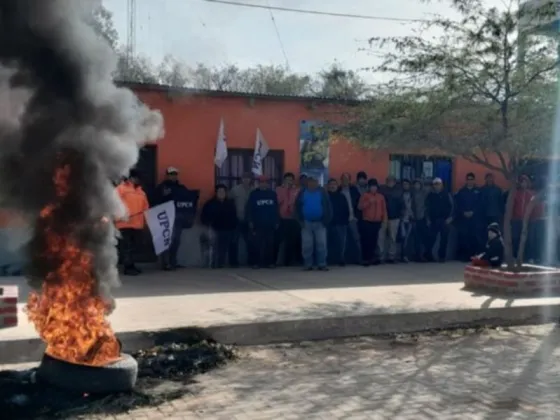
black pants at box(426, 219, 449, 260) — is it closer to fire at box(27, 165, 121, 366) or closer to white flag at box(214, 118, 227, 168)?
white flag at box(214, 118, 227, 168)

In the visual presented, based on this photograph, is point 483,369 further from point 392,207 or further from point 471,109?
point 392,207

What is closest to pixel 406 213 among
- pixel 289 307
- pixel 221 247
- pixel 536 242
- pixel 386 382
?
pixel 536 242

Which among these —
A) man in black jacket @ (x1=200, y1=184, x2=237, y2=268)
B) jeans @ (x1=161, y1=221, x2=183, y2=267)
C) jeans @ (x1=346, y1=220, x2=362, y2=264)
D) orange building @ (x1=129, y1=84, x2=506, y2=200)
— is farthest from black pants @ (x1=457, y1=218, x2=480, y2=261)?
jeans @ (x1=161, y1=221, x2=183, y2=267)

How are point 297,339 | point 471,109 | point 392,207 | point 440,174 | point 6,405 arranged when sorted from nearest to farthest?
point 6,405 < point 297,339 < point 471,109 < point 392,207 < point 440,174

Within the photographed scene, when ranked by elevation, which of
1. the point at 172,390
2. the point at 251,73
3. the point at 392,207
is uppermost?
the point at 251,73

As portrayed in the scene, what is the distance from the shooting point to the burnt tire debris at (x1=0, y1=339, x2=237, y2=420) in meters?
4.83

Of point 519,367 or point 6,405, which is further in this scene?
point 519,367

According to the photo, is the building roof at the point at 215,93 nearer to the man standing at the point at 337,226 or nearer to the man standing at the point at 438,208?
the man standing at the point at 337,226

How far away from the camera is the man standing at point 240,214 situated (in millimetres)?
12297

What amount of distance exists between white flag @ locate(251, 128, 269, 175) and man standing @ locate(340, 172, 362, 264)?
1.62 m

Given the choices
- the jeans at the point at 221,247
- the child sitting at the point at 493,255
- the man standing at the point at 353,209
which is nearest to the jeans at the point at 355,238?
the man standing at the point at 353,209

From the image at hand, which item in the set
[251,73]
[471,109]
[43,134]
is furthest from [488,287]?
[251,73]

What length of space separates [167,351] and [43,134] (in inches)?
98.9

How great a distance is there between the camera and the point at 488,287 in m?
10.1
